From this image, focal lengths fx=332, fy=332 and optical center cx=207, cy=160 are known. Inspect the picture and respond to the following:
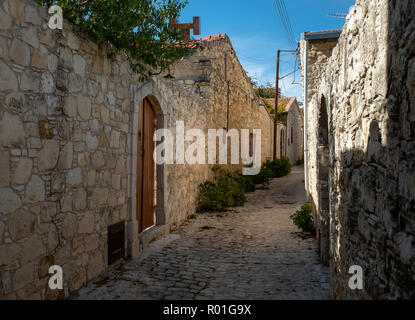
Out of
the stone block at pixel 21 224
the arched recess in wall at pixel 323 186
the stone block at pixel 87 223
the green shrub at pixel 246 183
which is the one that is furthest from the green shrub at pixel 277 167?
the stone block at pixel 21 224

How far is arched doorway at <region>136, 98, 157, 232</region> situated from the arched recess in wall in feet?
8.84

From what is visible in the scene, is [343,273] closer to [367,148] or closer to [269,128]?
[367,148]

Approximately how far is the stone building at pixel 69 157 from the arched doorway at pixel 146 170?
2 cm

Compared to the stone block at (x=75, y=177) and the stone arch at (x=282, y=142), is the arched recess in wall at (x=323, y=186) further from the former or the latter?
the stone arch at (x=282, y=142)

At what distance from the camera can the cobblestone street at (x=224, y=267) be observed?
137 inches

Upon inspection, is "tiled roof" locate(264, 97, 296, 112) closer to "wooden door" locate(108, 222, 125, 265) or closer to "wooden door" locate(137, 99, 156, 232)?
"wooden door" locate(137, 99, 156, 232)

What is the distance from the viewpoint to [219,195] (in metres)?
8.32

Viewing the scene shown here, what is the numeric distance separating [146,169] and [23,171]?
112 inches

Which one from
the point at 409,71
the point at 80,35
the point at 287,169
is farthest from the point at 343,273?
the point at 287,169

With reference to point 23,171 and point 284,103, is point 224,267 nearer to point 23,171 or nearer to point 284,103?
point 23,171

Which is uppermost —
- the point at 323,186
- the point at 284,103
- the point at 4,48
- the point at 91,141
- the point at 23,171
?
the point at 284,103

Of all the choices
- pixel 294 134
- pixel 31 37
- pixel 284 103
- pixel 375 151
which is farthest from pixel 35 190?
pixel 294 134

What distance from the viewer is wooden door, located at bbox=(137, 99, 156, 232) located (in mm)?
5262

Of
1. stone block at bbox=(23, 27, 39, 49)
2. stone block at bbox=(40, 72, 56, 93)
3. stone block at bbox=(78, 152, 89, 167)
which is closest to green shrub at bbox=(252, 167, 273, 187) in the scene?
stone block at bbox=(78, 152, 89, 167)
